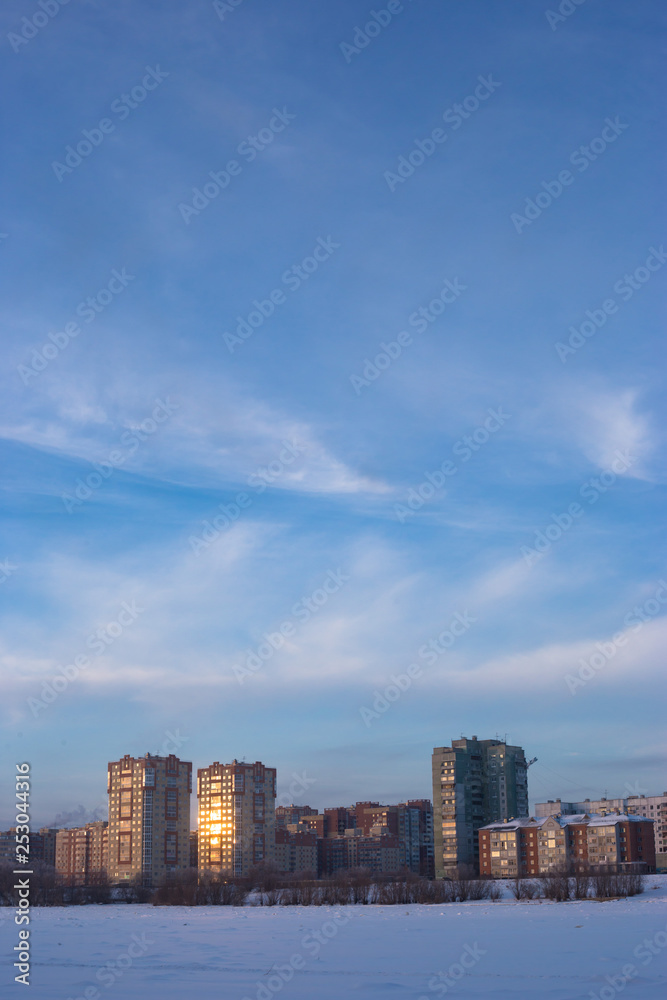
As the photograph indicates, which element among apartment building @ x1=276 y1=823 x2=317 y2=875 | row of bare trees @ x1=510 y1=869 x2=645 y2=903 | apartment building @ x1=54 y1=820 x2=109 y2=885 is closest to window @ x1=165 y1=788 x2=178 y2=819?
apartment building @ x1=54 y1=820 x2=109 y2=885

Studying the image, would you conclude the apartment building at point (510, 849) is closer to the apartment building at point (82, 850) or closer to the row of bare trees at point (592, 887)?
the row of bare trees at point (592, 887)

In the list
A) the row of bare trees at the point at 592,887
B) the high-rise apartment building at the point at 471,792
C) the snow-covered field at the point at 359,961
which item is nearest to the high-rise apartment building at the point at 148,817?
the high-rise apartment building at the point at 471,792

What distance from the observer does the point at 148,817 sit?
531ft

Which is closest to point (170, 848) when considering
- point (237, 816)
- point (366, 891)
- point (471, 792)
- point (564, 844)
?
point (237, 816)

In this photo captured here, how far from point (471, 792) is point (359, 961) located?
13196 cm

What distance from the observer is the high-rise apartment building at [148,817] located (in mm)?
160200

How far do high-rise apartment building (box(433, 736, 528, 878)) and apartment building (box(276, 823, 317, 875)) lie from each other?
4455 centimetres

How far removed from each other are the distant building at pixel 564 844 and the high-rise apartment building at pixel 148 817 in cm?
5702

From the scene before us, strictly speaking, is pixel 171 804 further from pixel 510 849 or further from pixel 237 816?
pixel 510 849

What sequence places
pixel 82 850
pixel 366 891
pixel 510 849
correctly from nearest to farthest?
pixel 366 891 → pixel 510 849 → pixel 82 850

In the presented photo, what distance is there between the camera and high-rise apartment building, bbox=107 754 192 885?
526 feet

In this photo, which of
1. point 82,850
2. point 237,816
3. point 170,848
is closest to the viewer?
point 170,848

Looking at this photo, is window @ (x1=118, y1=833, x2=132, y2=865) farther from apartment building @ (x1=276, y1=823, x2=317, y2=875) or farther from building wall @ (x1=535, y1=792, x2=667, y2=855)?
building wall @ (x1=535, y1=792, x2=667, y2=855)

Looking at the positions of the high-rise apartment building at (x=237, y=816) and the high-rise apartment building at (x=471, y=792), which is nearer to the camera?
the high-rise apartment building at (x=471, y=792)
